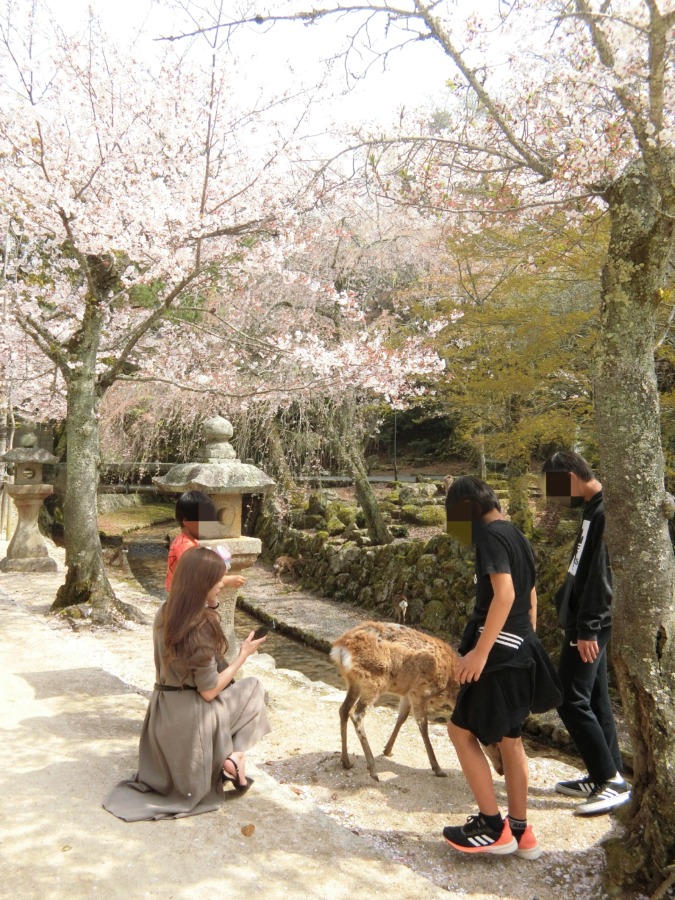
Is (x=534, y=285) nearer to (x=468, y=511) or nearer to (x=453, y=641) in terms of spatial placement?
(x=453, y=641)

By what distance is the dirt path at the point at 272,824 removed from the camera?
2570 millimetres

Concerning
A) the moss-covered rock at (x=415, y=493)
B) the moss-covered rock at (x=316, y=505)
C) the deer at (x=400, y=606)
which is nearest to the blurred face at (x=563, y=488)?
the deer at (x=400, y=606)

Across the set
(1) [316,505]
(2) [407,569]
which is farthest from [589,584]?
(1) [316,505]

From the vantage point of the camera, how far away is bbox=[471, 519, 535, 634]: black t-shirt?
2.79m

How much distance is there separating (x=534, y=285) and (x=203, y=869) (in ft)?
27.2

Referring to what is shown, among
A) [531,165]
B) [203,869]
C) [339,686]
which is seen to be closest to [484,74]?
[531,165]

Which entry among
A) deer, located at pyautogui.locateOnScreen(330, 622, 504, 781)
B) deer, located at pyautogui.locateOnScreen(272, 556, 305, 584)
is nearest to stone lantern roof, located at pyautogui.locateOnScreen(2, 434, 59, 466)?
deer, located at pyautogui.locateOnScreen(272, 556, 305, 584)

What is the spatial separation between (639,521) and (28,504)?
967 cm

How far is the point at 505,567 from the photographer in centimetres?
276

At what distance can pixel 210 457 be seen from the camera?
189 inches

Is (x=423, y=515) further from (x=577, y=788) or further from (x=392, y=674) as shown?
(x=577, y=788)

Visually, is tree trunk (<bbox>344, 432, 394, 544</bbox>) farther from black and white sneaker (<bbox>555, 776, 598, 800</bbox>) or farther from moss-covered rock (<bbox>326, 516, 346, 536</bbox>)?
black and white sneaker (<bbox>555, 776, 598, 800</bbox>)

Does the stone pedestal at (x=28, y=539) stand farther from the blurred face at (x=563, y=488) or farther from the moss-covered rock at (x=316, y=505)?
the blurred face at (x=563, y=488)

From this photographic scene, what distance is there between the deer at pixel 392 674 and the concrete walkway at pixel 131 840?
0.67 metres
